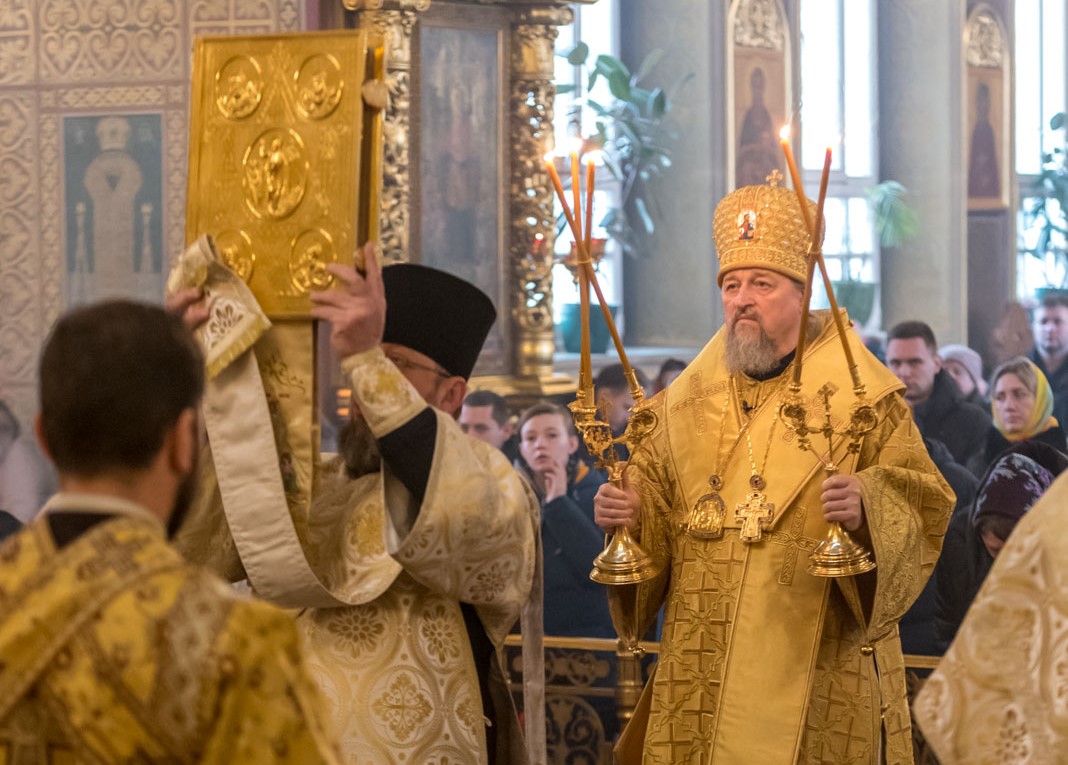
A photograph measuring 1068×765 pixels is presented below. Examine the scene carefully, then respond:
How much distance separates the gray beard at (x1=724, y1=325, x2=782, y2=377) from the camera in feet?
12.2

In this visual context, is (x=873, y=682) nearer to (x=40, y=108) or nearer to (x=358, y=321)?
(x=358, y=321)

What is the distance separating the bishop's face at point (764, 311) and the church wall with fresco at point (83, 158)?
9.45 feet

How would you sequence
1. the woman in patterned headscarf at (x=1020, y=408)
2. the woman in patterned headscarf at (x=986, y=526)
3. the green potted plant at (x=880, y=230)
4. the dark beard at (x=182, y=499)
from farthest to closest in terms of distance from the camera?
the green potted plant at (x=880, y=230) → the woman in patterned headscarf at (x=1020, y=408) → the woman in patterned headscarf at (x=986, y=526) → the dark beard at (x=182, y=499)

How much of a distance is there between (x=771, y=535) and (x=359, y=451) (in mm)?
1040

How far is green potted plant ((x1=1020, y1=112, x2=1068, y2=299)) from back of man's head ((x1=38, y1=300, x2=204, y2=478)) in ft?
36.2

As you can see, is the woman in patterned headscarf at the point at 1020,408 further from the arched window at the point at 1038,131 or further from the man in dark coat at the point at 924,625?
the arched window at the point at 1038,131

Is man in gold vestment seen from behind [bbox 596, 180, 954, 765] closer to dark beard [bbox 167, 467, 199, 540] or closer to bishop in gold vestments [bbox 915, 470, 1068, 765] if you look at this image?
bishop in gold vestments [bbox 915, 470, 1068, 765]

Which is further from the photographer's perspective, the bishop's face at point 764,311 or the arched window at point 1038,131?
the arched window at point 1038,131

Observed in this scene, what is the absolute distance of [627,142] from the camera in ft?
34.2

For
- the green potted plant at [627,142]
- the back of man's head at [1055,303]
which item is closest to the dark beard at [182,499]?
the back of man's head at [1055,303]

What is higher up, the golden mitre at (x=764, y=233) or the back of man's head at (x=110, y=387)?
the golden mitre at (x=764, y=233)

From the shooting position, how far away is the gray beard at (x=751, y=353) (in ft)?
12.2

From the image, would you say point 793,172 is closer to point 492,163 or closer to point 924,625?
point 924,625

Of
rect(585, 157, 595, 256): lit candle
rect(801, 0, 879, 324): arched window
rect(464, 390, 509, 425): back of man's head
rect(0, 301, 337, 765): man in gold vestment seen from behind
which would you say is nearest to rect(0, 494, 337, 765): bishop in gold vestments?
rect(0, 301, 337, 765): man in gold vestment seen from behind
